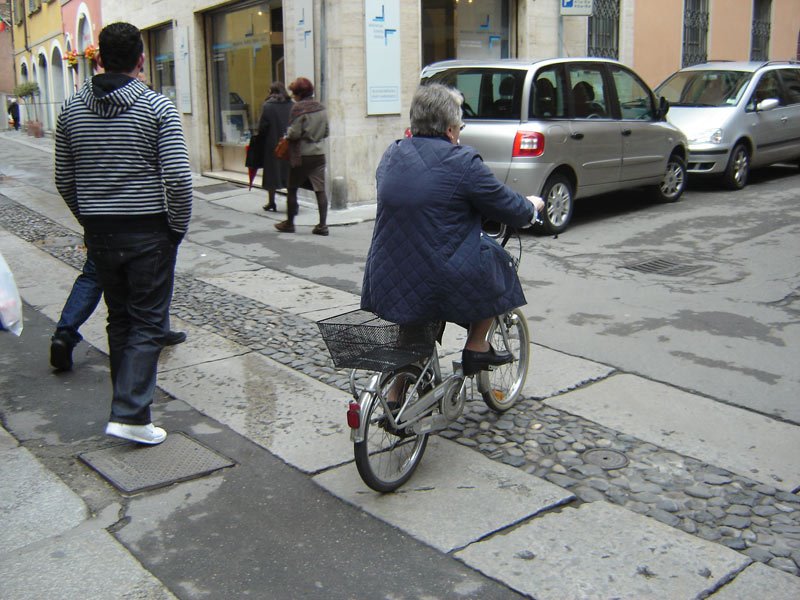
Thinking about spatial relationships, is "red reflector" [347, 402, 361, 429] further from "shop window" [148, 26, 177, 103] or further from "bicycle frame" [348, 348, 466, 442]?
"shop window" [148, 26, 177, 103]

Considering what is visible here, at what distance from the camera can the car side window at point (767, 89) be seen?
12328mm

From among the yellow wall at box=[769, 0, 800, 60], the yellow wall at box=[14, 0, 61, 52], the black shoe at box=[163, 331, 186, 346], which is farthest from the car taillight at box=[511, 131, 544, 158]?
the yellow wall at box=[14, 0, 61, 52]

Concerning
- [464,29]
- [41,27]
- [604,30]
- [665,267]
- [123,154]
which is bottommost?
[665,267]

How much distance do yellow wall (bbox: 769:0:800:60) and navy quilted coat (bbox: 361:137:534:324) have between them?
18257 millimetres

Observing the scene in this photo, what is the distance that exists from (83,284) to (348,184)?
267 inches

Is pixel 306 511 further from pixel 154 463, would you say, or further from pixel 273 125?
pixel 273 125

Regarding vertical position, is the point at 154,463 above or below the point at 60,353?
below

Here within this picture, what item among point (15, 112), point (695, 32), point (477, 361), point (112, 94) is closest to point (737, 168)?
point (695, 32)

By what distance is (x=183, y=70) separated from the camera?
16.5 m

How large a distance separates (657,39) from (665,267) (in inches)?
385

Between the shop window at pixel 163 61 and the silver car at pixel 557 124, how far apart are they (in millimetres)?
9454

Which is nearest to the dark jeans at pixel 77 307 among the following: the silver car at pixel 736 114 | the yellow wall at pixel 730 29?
the silver car at pixel 736 114

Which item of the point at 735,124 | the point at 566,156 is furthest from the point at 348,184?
the point at 735,124

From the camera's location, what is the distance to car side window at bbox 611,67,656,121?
10.3m
